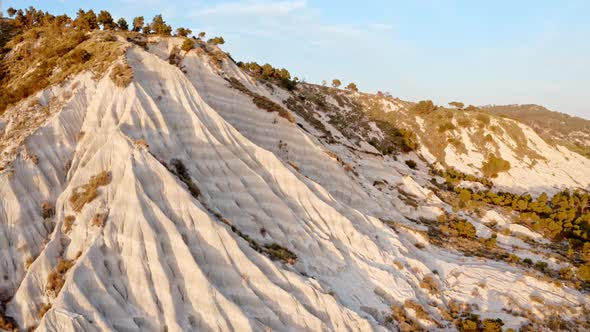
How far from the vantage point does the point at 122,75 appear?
96.3 ft

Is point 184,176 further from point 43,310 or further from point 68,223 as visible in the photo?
point 43,310

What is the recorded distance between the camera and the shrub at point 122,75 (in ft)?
94.4

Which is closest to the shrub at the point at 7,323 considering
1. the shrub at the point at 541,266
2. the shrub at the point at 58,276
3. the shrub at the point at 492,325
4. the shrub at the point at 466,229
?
the shrub at the point at 58,276

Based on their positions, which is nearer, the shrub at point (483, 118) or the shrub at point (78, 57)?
the shrub at point (78, 57)

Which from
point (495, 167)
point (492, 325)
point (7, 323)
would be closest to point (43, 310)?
point (7, 323)

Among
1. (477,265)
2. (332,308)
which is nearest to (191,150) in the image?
(332,308)

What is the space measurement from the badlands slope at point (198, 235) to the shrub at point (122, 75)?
43cm

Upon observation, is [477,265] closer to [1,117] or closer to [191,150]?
[191,150]

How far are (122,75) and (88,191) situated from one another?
37.4ft

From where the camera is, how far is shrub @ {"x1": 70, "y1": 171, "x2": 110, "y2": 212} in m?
21.0

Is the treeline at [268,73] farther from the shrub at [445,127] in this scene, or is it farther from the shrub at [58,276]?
the shrub at [58,276]

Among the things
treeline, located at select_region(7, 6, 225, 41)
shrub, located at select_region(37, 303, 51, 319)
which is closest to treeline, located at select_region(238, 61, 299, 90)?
treeline, located at select_region(7, 6, 225, 41)

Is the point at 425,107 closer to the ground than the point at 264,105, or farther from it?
farther from it

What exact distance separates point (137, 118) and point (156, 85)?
214 inches
